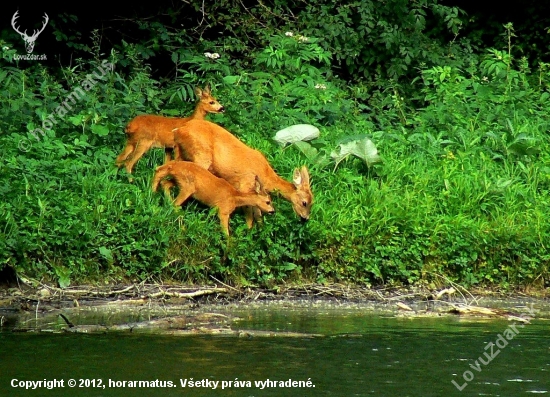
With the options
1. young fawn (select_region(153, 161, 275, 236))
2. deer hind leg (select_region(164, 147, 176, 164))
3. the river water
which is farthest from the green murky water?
deer hind leg (select_region(164, 147, 176, 164))

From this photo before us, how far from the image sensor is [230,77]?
13859 millimetres

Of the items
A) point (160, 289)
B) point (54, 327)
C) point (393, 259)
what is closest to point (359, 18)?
point (393, 259)

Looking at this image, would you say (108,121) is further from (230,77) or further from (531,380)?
(531,380)

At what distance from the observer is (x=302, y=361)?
8.02 meters

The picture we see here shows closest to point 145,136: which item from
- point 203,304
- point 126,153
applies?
point 126,153

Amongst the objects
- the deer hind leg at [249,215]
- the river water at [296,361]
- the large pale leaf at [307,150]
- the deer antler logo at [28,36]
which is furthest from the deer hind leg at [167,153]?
the deer antler logo at [28,36]

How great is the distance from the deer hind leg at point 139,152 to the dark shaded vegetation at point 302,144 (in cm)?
19

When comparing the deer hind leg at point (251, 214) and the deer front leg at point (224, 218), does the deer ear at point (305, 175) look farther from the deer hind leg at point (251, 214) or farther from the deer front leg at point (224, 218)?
the deer front leg at point (224, 218)

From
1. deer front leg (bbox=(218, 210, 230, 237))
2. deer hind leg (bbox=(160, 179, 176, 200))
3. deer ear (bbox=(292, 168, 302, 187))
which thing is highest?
deer ear (bbox=(292, 168, 302, 187))

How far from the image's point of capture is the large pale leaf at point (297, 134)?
12.4 meters

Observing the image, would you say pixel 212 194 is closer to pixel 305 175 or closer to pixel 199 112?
pixel 305 175

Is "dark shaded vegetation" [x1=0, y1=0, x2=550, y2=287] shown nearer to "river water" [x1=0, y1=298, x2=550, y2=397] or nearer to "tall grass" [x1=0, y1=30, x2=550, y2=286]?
"tall grass" [x1=0, y1=30, x2=550, y2=286]

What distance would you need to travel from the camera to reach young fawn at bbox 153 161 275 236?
11.1 meters

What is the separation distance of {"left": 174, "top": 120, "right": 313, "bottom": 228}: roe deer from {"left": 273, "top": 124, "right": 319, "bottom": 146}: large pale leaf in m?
0.78
